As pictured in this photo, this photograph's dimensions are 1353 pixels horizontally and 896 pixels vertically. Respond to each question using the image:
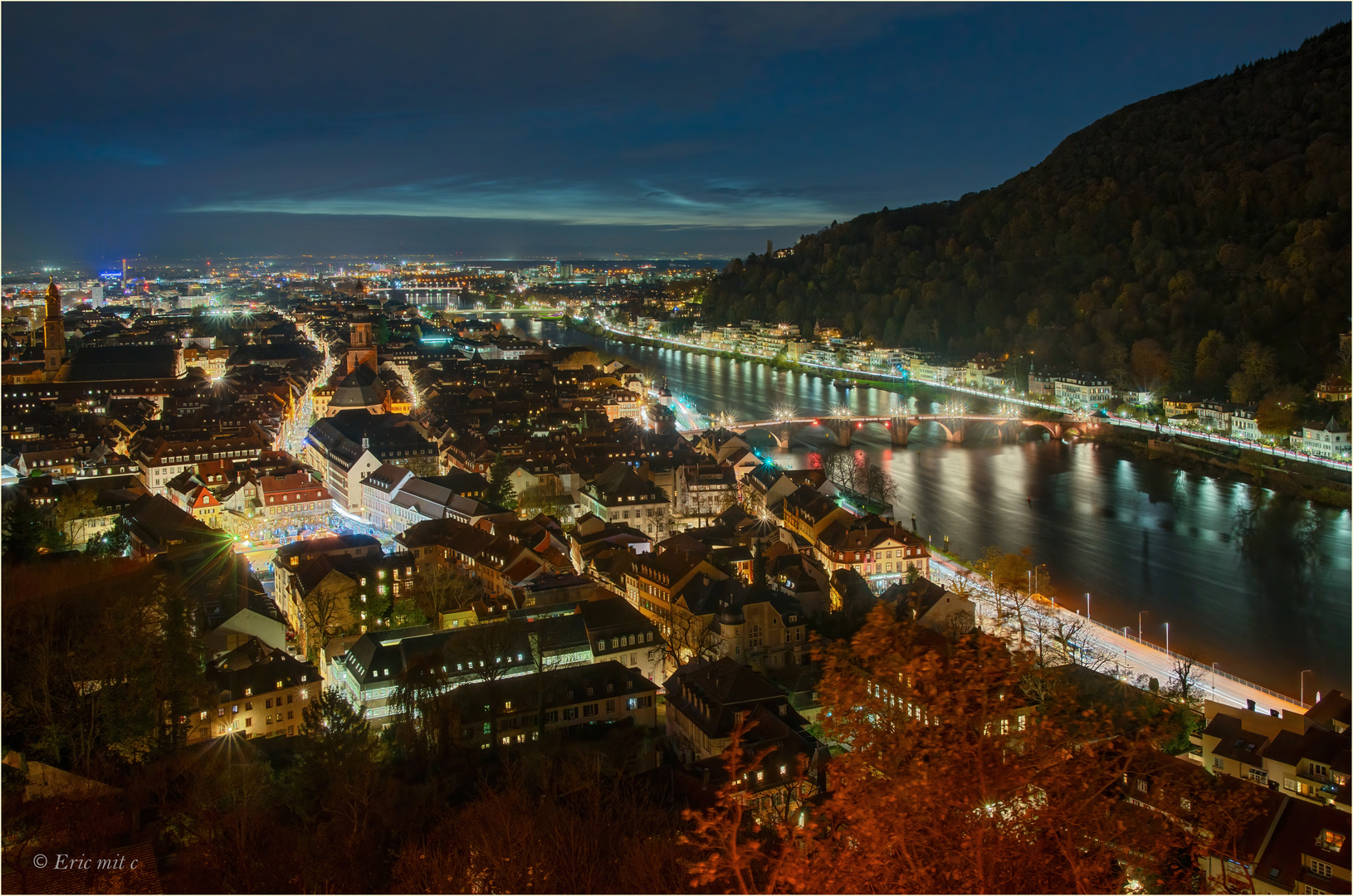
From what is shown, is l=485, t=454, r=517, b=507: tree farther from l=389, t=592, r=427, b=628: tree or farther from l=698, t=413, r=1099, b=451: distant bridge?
l=698, t=413, r=1099, b=451: distant bridge

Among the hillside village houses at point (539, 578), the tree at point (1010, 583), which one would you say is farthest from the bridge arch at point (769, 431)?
the tree at point (1010, 583)

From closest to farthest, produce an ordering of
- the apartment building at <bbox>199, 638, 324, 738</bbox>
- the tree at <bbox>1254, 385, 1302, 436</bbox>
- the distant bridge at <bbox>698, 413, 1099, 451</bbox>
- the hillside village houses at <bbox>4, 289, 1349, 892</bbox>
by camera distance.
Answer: the hillside village houses at <bbox>4, 289, 1349, 892</bbox>, the apartment building at <bbox>199, 638, 324, 738</bbox>, the tree at <bbox>1254, 385, 1302, 436</bbox>, the distant bridge at <bbox>698, 413, 1099, 451</bbox>

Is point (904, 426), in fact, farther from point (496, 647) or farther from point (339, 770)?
point (339, 770)

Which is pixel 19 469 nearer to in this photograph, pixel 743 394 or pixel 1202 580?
pixel 1202 580

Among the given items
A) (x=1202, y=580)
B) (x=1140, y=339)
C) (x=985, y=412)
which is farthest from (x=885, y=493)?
(x=1140, y=339)

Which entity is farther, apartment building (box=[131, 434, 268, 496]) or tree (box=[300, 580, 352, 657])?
apartment building (box=[131, 434, 268, 496])

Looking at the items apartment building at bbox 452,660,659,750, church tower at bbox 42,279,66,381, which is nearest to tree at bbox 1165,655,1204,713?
apartment building at bbox 452,660,659,750
